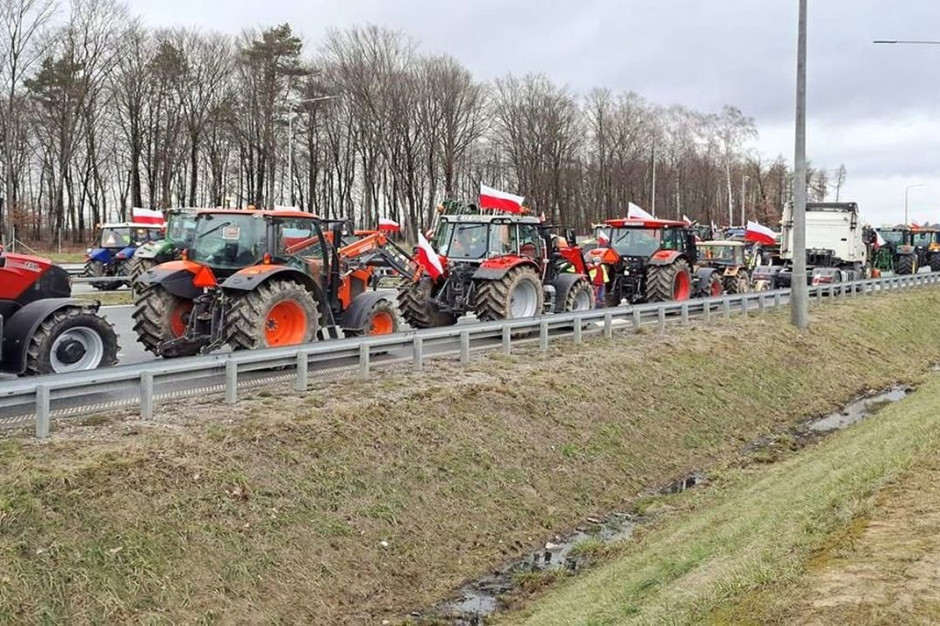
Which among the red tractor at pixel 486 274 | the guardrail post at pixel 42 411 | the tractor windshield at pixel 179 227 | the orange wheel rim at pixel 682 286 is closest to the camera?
the guardrail post at pixel 42 411

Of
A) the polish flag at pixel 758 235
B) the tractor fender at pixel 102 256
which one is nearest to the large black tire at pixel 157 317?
the tractor fender at pixel 102 256

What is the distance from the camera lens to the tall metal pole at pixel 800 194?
19.2 metres

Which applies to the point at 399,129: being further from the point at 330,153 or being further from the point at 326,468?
the point at 326,468

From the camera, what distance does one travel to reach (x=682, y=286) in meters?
22.1

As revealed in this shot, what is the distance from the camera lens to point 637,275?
72.4ft

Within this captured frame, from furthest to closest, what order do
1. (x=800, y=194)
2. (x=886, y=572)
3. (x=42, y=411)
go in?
(x=800, y=194)
(x=42, y=411)
(x=886, y=572)

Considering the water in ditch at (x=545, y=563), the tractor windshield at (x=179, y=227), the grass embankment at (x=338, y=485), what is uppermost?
the tractor windshield at (x=179, y=227)

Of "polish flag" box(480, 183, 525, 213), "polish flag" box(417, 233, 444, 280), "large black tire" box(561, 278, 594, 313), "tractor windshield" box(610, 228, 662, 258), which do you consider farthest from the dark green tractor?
"tractor windshield" box(610, 228, 662, 258)

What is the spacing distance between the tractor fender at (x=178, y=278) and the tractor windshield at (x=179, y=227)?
4.69ft

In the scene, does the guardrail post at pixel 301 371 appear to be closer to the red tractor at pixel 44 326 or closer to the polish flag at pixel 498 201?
the red tractor at pixel 44 326

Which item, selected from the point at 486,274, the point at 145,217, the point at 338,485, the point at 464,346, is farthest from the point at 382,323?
the point at 145,217

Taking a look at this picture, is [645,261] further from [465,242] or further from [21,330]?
[21,330]

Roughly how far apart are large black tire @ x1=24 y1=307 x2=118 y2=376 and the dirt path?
7.90 meters

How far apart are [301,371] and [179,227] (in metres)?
8.02
